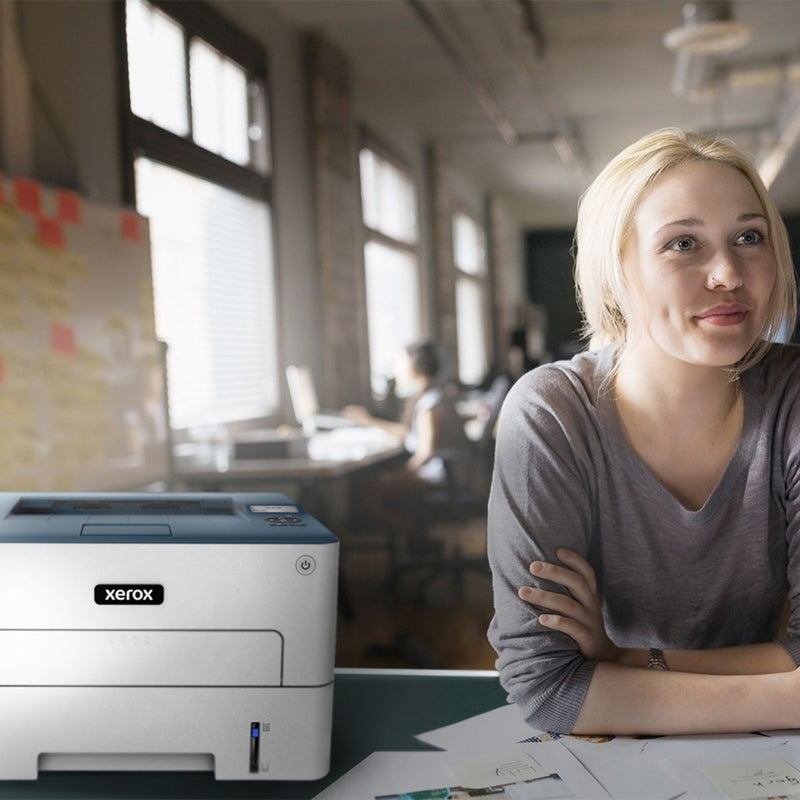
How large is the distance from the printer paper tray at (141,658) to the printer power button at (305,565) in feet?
0.24

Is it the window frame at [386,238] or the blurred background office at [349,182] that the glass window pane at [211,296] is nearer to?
the blurred background office at [349,182]

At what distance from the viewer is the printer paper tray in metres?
0.97

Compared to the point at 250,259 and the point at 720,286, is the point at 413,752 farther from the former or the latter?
the point at 250,259

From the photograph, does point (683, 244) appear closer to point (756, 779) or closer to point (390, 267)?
point (756, 779)

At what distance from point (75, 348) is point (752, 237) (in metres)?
1.94

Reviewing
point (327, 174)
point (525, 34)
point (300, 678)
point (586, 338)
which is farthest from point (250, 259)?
point (300, 678)

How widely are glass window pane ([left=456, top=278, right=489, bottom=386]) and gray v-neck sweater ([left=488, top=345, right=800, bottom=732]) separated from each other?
1722 millimetres

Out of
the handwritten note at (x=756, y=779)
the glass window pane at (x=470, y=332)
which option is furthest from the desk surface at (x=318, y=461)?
the handwritten note at (x=756, y=779)

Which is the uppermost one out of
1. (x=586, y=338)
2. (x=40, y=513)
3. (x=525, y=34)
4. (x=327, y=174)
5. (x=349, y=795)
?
(x=525, y=34)

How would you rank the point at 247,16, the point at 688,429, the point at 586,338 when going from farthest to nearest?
the point at 247,16
the point at 586,338
the point at 688,429

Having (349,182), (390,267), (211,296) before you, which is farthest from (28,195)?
(390,267)

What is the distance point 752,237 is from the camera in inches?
46.1

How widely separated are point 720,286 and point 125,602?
758mm

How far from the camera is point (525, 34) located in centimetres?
292
